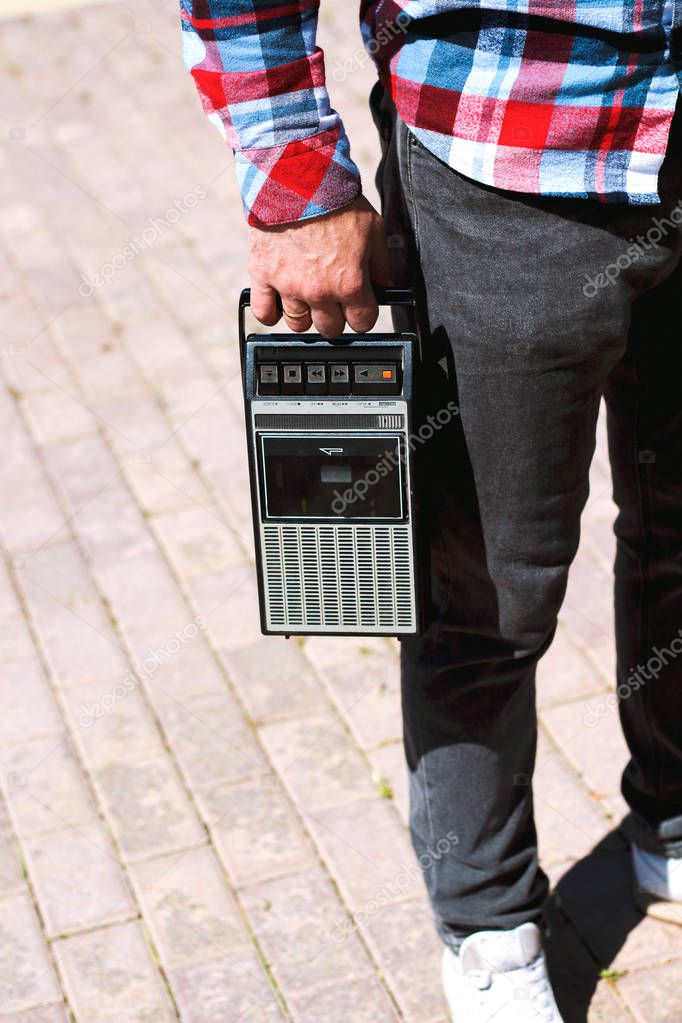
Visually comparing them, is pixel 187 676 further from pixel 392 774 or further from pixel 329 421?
pixel 329 421

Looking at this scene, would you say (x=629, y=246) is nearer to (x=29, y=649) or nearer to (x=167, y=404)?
(x=29, y=649)

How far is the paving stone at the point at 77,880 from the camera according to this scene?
8.18 ft

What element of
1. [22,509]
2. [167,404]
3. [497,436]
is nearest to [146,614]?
[22,509]

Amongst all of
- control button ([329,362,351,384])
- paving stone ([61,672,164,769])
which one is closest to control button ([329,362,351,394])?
control button ([329,362,351,384])

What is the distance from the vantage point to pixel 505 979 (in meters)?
2.16

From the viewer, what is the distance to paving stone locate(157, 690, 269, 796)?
277 centimetres

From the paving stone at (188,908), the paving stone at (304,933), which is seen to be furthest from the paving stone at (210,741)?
the paving stone at (304,933)

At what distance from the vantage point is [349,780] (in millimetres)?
2748

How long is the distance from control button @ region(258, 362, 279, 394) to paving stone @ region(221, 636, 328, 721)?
1.32m

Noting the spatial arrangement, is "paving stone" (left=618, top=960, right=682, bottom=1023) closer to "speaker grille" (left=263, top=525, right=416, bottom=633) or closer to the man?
the man

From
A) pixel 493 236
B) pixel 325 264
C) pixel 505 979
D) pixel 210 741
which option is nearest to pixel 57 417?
pixel 210 741

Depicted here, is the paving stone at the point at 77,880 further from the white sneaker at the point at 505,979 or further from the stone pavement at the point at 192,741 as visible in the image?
the white sneaker at the point at 505,979

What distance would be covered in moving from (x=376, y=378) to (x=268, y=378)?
0.14 metres

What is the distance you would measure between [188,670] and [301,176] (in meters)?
1.64
